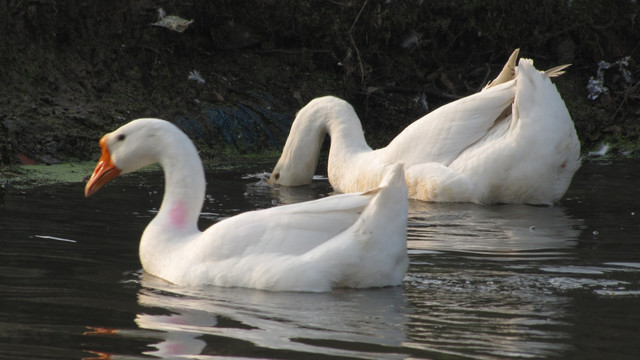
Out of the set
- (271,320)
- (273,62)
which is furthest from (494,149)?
(273,62)

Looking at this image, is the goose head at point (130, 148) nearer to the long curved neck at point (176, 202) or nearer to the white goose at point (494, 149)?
the long curved neck at point (176, 202)

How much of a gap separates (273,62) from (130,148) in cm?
705

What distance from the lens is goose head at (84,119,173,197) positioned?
643 cm

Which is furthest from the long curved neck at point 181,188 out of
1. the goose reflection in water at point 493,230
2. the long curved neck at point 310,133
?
the long curved neck at point 310,133

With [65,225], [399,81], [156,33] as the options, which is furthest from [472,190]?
[156,33]

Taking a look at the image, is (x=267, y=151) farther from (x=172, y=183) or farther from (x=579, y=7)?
(x=172, y=183)

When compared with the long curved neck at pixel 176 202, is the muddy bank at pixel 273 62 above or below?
above

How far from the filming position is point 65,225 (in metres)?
7.72

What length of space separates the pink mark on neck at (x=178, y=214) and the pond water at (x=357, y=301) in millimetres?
366

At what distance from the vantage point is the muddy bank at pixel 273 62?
458 inches

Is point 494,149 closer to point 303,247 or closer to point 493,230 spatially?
point 493,230

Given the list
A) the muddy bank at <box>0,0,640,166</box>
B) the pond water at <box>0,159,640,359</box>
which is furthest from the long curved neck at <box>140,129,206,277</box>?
the muddy bank at <box>0,0,640,166</box>

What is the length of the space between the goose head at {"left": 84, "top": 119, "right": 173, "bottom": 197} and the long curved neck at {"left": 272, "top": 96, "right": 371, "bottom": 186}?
416 cm

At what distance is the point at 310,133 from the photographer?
423 inches
